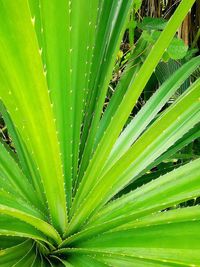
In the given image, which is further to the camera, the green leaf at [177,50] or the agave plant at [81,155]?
the green leaf at [177,50]

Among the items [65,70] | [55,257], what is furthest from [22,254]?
[65,70]

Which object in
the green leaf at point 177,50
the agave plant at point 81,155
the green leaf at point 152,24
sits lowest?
the agave plant at point 81,155

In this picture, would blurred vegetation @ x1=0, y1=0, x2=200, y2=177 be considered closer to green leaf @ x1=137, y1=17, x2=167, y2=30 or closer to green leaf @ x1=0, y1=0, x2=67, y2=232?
green leaf @ x1=137, y1=17, x2=167, y2=30

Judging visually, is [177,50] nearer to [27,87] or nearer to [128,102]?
[128,102]

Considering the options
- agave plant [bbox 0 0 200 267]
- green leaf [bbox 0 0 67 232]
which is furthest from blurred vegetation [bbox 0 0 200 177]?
green leaf [bbox 0 0 67 232]

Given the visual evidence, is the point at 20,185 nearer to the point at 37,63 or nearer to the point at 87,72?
the point at 87,72

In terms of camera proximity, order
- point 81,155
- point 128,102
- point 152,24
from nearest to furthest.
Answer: point 128,102
point 81,155
point 152,24

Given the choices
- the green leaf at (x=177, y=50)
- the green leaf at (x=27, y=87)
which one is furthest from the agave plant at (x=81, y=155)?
the green leaf at (x=177, y=50)

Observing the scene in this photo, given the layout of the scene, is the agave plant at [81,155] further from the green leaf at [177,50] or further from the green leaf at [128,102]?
the green leaf at [177,50]

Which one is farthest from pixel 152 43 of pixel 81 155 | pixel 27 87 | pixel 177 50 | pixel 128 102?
pixel 27 87
